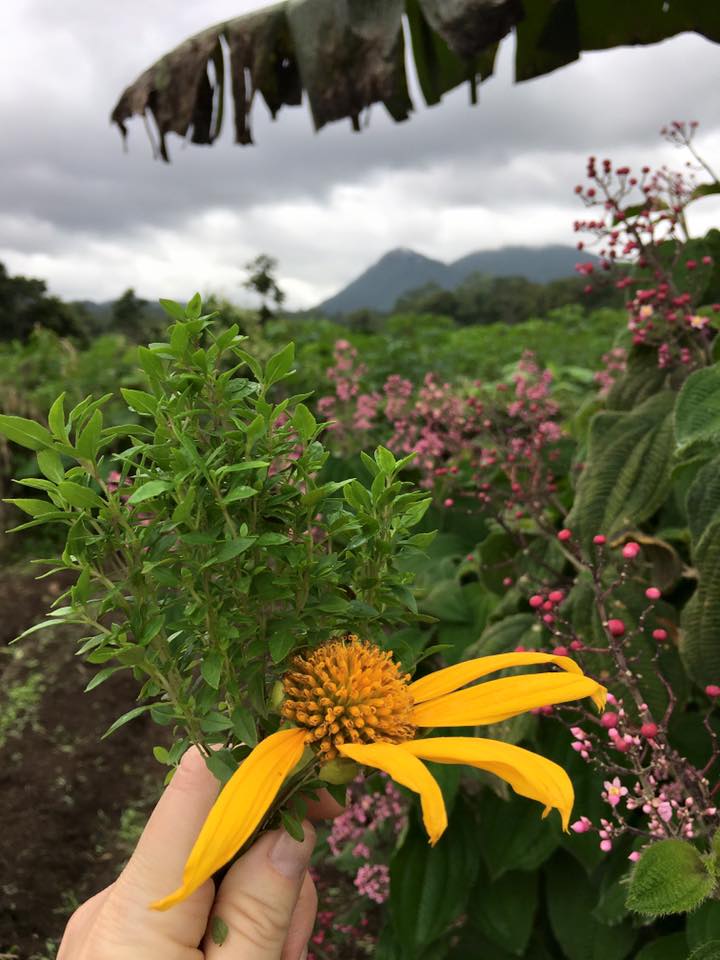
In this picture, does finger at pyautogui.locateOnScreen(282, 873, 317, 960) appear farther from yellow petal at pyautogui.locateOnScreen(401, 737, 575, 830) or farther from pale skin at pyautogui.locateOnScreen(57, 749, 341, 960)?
yellow petal at pyautogui.locateOnScreen(401, 737, 575, 830)

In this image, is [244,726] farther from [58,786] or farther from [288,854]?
[58,786]

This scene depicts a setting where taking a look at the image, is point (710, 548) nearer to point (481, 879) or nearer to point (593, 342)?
point (481, 879)

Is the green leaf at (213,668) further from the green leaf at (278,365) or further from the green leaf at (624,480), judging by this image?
the green leaf at (624,480)

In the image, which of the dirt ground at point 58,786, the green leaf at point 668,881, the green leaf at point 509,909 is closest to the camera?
the green leaf at point 668,881

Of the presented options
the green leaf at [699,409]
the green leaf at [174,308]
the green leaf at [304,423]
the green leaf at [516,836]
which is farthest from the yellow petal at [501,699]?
the green leaf at [516,836]

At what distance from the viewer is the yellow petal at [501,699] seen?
49 centimetres

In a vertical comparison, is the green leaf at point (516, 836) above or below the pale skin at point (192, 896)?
below

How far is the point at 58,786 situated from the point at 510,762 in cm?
293

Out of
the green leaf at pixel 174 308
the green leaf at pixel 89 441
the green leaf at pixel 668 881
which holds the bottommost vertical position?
the green leaf at pixel 668 881

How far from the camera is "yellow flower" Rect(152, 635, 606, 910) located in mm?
418

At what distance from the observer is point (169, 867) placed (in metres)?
0.59

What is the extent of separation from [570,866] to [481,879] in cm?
16

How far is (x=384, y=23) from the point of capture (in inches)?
77.9

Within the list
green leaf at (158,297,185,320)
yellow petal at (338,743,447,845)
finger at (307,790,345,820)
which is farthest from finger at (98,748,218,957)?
green leaf at (158,297,185,320)
